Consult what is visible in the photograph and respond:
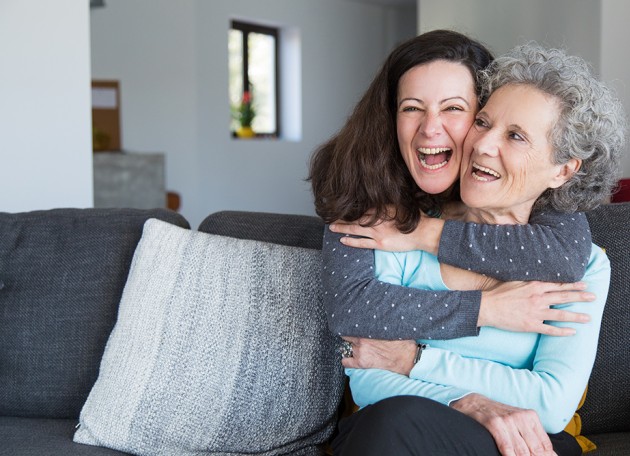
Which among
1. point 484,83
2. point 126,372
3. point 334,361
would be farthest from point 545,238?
point 126,372

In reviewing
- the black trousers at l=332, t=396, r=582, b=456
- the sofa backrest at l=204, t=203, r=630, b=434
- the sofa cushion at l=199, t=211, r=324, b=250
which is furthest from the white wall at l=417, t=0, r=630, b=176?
the black trousers at l=332, t=396, r=582, b=456

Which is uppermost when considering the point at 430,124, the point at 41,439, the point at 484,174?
the point at 430,124

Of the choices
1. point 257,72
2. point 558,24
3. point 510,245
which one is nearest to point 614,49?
point 558,24

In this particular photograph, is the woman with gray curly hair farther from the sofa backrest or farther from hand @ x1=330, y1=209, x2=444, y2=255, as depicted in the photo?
the sofa backrest

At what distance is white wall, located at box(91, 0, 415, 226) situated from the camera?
7020 mm

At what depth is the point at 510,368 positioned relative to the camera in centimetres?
159

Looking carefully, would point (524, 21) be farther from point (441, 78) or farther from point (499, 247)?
point (499, 247)

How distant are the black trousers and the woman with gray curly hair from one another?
4 cm

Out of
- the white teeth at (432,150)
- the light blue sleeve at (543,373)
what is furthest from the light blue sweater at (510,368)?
the white teeth at (432,150)

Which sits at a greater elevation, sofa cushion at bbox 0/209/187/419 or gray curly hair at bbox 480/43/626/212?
gray curly hair at bbox 480/43/626/212

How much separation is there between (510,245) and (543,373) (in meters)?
0.26

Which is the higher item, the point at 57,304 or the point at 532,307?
the point at 532,307

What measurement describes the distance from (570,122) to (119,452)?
1.22 m

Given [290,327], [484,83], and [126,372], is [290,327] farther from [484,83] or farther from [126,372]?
[484,83]
